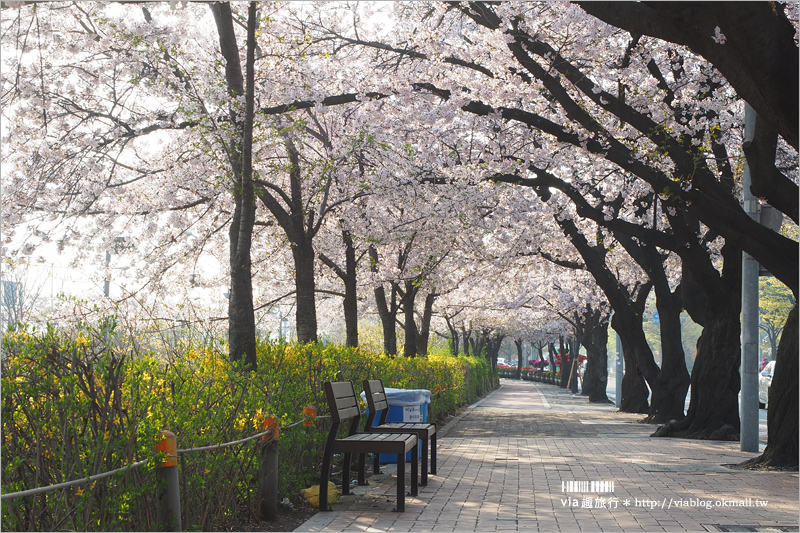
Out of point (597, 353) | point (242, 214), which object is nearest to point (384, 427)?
point (242, 214)

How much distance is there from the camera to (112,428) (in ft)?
14.3

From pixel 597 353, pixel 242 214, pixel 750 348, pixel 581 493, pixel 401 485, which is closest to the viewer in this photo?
pixel 401 485

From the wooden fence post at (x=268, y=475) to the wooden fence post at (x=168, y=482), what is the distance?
157cm

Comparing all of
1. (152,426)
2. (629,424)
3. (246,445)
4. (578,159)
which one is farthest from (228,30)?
(629,424)

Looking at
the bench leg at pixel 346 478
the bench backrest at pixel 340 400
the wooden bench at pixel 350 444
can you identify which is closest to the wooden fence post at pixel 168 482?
the wooden bench at pixel 350 444

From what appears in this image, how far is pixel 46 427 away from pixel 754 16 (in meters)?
5.74

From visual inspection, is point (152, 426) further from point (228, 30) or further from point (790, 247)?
point (790, 247)

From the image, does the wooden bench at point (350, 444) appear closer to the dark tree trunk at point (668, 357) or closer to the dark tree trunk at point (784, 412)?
the dark tree trunk at point (784, 412)

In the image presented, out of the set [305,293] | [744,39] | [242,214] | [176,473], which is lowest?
[176,473]

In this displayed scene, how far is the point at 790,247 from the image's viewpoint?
35.6 ft

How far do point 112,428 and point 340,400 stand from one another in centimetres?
319

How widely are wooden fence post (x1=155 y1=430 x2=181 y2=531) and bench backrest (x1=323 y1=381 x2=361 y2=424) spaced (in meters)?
2.40

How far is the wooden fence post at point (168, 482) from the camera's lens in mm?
4602

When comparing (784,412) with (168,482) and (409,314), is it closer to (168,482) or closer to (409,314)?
(168,482)
